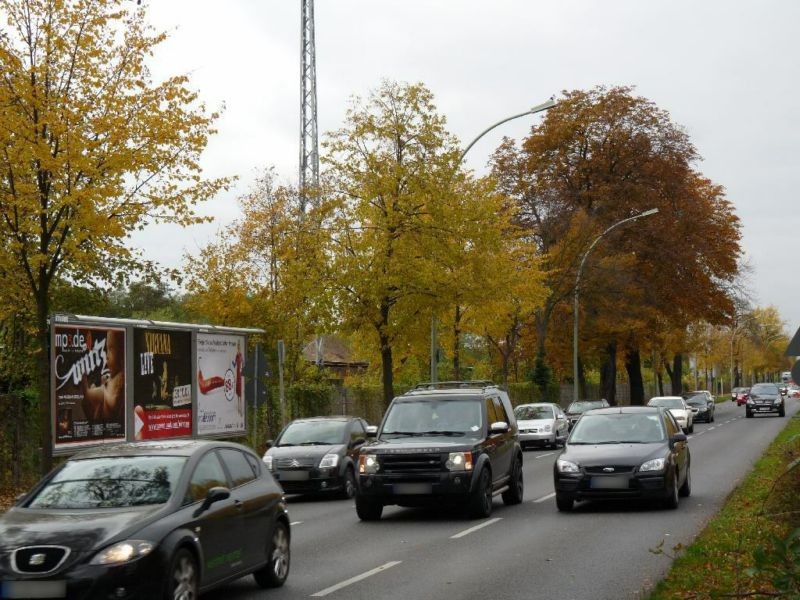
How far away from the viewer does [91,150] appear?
679 inches

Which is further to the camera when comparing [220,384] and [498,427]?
[220,384]

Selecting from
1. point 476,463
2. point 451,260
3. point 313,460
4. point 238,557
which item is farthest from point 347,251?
point 238,557

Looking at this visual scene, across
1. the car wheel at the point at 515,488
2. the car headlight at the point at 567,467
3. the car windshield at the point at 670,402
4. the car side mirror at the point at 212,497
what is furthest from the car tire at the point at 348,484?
the car windshield at the point at 670,402

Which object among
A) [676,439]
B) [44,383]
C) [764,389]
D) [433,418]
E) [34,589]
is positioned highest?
[44,383]

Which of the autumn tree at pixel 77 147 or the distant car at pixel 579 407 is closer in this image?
the autumn tree at pixel 77 147

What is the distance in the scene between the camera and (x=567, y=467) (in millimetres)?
16453

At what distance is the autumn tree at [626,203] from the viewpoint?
51656 mm

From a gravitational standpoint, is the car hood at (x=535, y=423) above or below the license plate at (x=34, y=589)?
above

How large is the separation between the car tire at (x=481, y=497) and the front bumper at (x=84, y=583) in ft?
27.9

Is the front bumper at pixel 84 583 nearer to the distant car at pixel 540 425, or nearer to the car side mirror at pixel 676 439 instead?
the car side mirror at pixel 676 439

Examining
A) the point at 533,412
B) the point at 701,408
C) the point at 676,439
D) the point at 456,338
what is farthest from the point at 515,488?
the point at 701,408

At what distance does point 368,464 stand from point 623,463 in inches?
141

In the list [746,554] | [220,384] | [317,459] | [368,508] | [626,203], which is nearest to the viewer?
[746,554]

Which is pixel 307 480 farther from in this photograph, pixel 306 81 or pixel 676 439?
pixel 306 81
